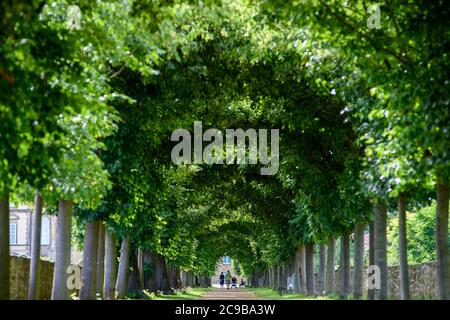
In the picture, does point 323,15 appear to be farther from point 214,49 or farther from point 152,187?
point 152,187

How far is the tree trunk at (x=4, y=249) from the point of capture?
16.1 metres

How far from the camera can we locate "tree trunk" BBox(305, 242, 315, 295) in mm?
37834

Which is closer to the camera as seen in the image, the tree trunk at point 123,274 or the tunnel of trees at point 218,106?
the tunnel of trees at point 218,106

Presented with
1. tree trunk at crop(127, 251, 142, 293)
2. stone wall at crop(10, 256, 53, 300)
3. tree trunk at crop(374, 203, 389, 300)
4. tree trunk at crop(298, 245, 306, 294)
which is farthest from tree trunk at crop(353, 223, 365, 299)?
tree trunk at crop(298, 245, 306, 294)

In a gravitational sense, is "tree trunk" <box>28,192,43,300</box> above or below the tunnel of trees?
below

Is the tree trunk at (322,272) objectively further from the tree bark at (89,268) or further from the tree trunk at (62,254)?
the tree trunk at (62,254)

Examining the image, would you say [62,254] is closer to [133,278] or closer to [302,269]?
[133,278]

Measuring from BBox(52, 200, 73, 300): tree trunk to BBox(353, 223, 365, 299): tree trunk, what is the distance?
933 centimetres

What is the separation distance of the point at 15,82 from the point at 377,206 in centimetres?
1160

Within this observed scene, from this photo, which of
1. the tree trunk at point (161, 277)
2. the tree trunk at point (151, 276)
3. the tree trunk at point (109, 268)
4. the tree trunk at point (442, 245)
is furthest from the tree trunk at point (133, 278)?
the tree trunk at point (442, 245)

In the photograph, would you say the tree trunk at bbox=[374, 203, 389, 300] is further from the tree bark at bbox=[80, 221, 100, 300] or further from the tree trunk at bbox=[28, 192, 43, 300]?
the tree trunk at bbox=[28, 192, 43, 300]

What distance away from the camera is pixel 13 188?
13648mm

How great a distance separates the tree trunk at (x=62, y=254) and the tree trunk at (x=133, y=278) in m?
15.9

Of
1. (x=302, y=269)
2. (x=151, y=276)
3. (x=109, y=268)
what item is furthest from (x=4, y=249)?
(x=302, y=269)
